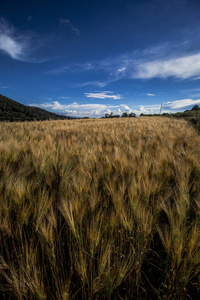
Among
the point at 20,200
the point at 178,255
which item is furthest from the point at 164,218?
the point at 20,200

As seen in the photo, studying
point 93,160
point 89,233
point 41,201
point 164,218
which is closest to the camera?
point 89,233

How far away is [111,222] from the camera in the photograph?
2.28 ft

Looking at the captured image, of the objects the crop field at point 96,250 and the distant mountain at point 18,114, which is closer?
the crop field at point 96,250

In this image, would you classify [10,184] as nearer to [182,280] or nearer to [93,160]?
[93,160]

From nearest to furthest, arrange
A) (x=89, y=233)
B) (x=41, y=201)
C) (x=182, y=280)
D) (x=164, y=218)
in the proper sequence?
(x=182, y=280) → (x=89, y=233) → (x=41, y=201) → (x=164, y=218)

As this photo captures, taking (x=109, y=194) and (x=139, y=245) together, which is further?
(x=109, y=194)

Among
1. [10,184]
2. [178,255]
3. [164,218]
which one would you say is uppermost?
[10,184]

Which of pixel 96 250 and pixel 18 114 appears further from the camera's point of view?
pixel 18 114

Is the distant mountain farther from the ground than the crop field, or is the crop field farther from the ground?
the distant mountain

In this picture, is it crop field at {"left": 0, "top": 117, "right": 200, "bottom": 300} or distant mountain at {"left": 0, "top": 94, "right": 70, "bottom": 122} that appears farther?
distant mountain at {"left": 0, "top": 94, "right": 70, "bottom": 122}

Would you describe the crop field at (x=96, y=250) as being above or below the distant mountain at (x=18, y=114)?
below

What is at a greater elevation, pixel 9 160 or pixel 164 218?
pixel 9 160

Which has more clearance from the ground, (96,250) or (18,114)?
(18,114)

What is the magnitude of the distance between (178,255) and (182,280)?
8 centimetres
